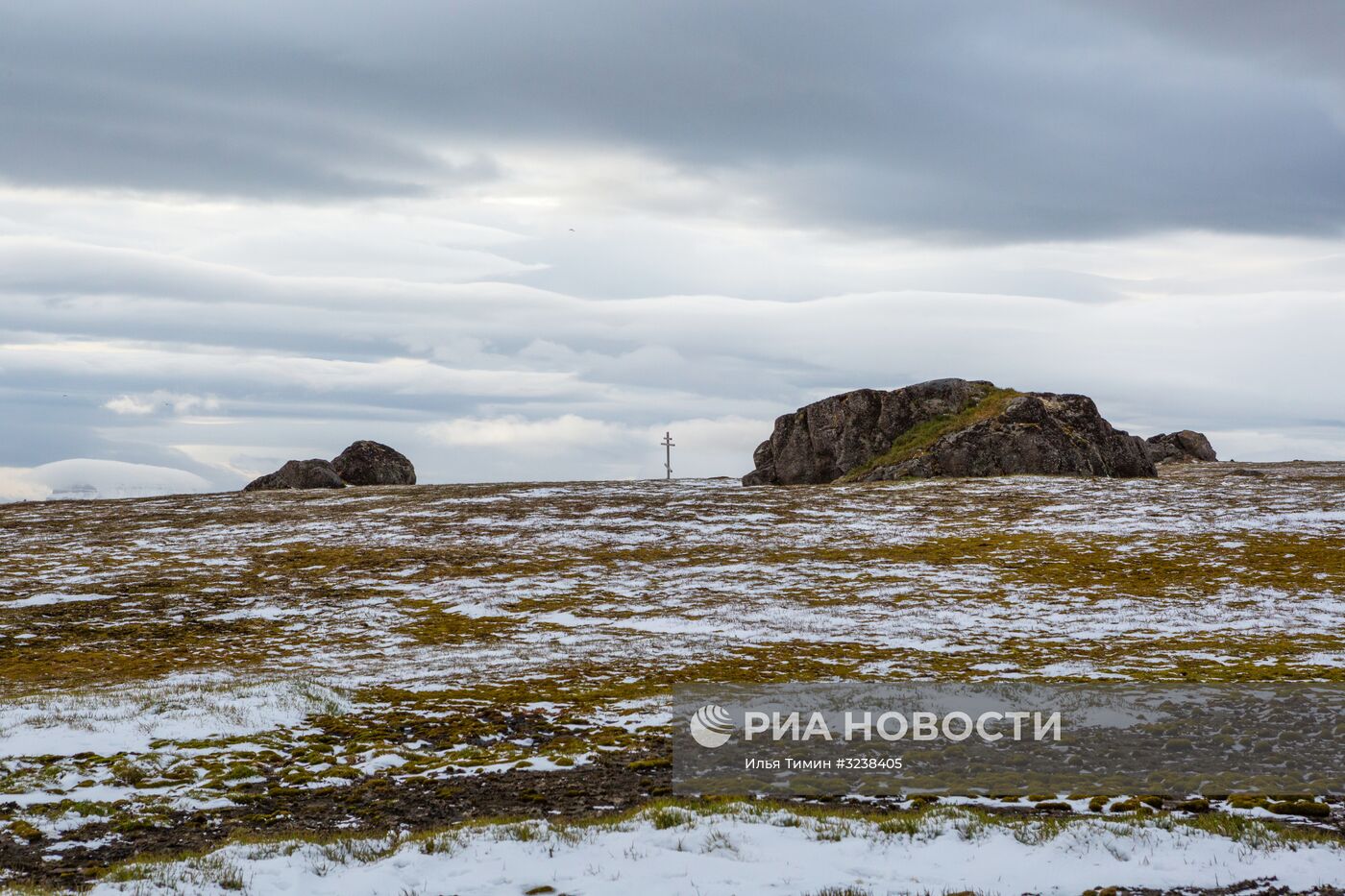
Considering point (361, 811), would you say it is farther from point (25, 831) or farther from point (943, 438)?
point (943, 438)

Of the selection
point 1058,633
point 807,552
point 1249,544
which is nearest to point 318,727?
point 1058,633

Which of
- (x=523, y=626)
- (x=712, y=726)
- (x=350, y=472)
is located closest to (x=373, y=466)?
(x=350, y=472)

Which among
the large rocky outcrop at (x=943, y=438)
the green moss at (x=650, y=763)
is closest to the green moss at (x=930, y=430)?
the large rocky outcrop at (x=943, y=438)

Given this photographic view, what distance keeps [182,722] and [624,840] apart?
432 inches

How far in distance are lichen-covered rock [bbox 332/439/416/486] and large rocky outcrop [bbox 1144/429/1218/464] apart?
78500mm

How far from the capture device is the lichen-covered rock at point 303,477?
276 feet

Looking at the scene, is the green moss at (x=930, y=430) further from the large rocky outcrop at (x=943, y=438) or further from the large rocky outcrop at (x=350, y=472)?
the large rocky outcrop at (x=350, y=472)

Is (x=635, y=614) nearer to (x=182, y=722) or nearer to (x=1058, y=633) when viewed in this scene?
(x=1058, y=633)

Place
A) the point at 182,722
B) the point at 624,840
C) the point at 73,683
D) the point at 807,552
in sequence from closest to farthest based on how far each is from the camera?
the point at 624,840 → the point at 182,722 → the point at 73,683 → the point at 807,552

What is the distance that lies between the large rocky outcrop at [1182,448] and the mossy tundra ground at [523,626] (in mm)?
41007

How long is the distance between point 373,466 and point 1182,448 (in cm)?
8652

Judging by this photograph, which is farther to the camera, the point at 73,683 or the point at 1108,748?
the point at 73,683

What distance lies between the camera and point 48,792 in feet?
47.8

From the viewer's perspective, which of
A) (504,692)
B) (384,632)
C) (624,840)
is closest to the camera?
(624,840)
